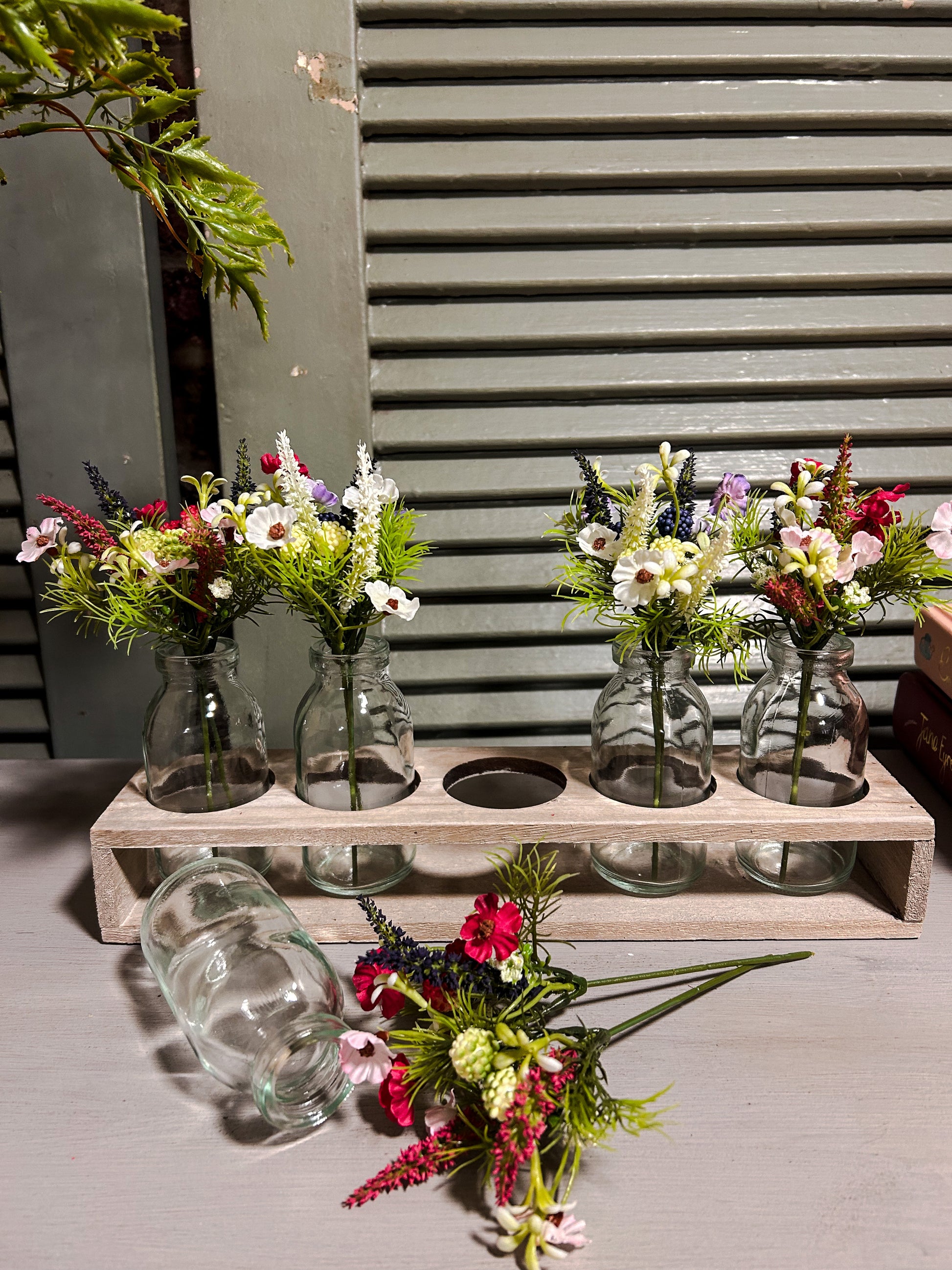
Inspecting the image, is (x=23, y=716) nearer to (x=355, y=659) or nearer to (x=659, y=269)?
(x=355, y=659)

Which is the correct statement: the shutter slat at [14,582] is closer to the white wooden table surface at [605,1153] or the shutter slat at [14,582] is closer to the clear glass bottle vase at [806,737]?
the white wooden table surface at [605,1153]

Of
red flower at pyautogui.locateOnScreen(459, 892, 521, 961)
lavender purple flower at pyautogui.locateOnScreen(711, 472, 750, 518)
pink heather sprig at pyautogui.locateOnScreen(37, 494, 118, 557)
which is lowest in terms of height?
red flower at pyautogui.locateOnScreen(459, 892, 521, 961)

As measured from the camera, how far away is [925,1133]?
74cm

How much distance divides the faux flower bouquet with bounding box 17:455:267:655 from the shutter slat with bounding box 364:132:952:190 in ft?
1.47

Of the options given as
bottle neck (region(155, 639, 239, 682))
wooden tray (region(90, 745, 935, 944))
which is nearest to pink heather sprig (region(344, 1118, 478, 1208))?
wooden tray (region(90, 745, 935, 944))

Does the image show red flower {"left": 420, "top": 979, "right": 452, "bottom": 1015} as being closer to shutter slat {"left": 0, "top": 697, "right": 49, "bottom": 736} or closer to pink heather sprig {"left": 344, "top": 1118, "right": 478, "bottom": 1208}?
pink heather sprig {"left": 344, "top": 1118, "right": 478, "bottom": 1208}

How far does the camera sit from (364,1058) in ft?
2.45

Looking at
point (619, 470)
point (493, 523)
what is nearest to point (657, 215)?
point (619, 470)

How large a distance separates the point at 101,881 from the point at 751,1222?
0.64 meters

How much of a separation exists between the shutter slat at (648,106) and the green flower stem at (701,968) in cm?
93

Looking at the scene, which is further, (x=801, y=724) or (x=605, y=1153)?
(x=801, y=724)

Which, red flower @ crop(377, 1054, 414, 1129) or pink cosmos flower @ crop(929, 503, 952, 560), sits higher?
pink cosmos flower @ crop(929, 503, 952, 560)

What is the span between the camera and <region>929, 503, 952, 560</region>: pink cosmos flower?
0.87 metres

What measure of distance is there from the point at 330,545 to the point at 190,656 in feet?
0.63
